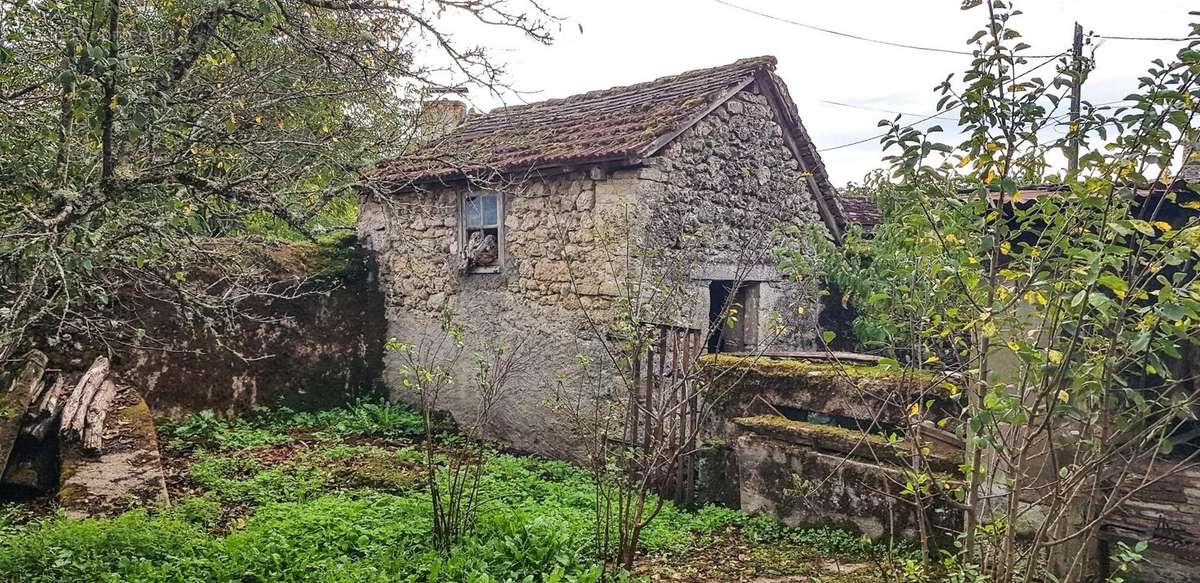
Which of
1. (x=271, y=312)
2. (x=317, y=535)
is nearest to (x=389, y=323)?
(x=271, y=312)

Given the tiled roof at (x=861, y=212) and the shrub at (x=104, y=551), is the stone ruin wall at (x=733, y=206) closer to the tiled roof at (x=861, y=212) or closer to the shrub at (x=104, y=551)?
the tiled roof at (x=861, y=212)

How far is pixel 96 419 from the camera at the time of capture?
6234 millimetres

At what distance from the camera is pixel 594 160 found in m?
7.64

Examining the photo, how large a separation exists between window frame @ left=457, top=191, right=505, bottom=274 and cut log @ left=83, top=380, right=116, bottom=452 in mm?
3812

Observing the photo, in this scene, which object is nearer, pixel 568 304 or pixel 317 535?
pixel 317 535

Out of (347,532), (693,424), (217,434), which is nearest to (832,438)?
(693,424)

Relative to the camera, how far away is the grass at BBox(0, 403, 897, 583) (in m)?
4.56

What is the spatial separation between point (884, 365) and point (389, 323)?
25.5 feet

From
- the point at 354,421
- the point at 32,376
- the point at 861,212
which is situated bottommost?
the point at 354,421

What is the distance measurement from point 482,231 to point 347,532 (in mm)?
4506

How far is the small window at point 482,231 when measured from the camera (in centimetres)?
900

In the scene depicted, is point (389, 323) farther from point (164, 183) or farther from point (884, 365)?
point (884, 365)

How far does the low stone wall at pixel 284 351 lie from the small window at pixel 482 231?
5.89 ft

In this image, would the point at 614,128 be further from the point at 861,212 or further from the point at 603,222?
the point at 861,212
